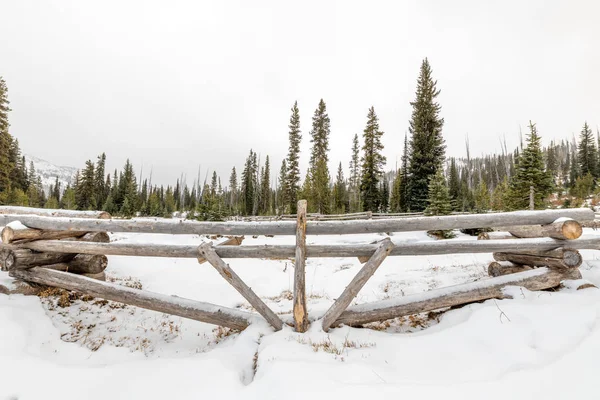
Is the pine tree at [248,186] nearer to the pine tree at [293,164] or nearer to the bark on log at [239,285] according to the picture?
the pine tree at [293,164]

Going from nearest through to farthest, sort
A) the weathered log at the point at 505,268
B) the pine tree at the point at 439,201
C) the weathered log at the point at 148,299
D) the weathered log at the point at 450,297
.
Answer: the weathered log at the point at 450,297
the weathered log at the point at 148,299
the weathered log at the point at 505,268
the pine tree at the point at 439,201

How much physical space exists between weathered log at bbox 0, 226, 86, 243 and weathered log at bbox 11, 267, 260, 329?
25.5 inches

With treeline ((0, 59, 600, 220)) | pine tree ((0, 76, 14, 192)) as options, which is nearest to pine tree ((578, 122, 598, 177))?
treeline ((0, 59, 600, 220))

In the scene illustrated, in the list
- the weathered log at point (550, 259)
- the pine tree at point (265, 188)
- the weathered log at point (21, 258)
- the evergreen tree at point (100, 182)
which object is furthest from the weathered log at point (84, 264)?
the evergreen tree at point (100, 182)

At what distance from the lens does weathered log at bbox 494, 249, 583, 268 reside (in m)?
4.00

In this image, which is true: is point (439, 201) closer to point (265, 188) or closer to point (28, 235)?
point (28, 235)

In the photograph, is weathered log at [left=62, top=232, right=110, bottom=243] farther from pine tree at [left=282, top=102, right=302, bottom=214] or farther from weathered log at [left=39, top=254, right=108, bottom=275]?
pine tree at [left=282, top=102, right=302, bottom=214]

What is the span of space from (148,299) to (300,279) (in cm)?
274

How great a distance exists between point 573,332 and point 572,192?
58196mm

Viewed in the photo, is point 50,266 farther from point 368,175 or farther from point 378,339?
point 368,175

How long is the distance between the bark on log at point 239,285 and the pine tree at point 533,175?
27.5 metres

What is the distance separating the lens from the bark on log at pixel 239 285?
12.6 feet

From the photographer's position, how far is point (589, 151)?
50969 millimetres

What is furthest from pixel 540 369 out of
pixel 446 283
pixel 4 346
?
pixel 4 346
